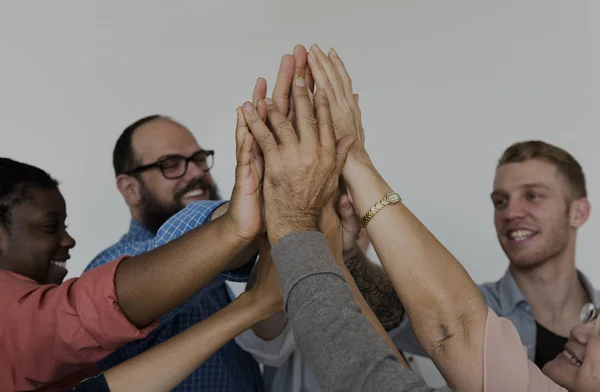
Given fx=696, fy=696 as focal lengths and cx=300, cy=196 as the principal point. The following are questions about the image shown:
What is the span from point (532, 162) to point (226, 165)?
4.65ft

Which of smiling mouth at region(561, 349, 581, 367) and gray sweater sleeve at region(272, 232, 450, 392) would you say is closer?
gray sweater sleeve at region(272, 232, 450, 392)

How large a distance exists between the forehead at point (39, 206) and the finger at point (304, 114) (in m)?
0.54

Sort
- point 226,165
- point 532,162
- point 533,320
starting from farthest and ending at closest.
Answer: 1. point 226,165
2. point 532,162
3. point 533,320

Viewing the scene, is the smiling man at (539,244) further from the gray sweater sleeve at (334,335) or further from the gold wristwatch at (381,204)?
the gray sweater sleeve at (334,335)

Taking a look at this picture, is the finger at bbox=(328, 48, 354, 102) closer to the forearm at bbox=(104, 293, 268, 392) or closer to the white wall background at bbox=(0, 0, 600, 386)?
the forearm at bbox=(104, 293, 268, 392)

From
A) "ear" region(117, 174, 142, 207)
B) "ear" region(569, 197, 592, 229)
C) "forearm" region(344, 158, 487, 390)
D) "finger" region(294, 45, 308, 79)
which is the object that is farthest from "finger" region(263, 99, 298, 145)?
"ear" region(569, 197, 592, 229)

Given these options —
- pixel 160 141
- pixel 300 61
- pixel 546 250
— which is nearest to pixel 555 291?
pixel 546 250

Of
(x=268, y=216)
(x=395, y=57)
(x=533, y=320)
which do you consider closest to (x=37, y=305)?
(x=268, y=216)

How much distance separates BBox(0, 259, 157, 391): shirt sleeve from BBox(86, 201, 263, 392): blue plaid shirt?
36 centimetres

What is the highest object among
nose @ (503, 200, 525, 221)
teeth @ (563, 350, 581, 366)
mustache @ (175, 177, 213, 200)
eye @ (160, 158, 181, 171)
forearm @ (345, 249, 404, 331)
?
eye @ (160, 158, 181, 171)

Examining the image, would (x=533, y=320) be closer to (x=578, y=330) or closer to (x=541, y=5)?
(x=578, y=330)

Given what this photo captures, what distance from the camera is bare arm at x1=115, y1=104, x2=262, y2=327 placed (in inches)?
46.8

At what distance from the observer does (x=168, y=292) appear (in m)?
1.22

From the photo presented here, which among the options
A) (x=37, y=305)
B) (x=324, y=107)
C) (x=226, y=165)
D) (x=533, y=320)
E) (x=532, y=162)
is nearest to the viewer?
(x=37, y=305)
